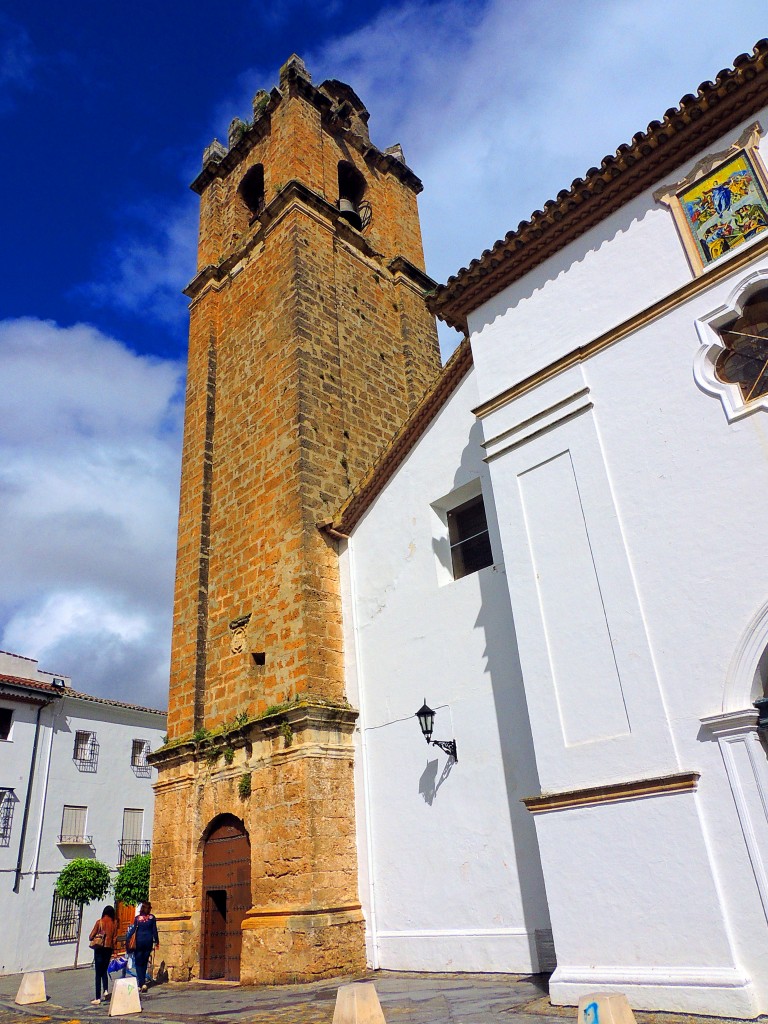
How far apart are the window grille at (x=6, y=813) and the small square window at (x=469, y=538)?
1657cm

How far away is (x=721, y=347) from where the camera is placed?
6531 mm

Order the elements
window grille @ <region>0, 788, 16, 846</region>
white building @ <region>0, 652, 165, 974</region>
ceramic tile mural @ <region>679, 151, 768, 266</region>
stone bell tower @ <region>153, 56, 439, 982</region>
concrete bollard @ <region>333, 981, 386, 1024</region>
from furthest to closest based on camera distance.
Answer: window grille @ <region>0, 788, 16, 846</region> → white building @ <region>0, 652, 165, 974</region> → stone bell tower @ <region>153, 56, 439, 982</region> → ceramic tile mural @ <region>679, 151, 768, 266</region> → concrete bollard @ <region>333, 981, 386, 1024</region>

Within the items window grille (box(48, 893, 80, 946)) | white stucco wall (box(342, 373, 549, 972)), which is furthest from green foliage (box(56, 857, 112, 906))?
white stucco wall (box(342, 373, 549, 972))

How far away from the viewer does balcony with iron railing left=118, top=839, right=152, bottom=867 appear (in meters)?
22.8

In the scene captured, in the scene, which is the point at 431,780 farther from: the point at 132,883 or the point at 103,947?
the point at 132,883

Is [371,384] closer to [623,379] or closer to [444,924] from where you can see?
[623,379]

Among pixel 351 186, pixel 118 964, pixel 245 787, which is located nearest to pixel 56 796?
pixel 118 964

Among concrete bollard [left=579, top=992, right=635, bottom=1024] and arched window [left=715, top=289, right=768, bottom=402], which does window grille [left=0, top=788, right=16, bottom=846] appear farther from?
arched window [left=715, top=289, right=768, bottom=402]

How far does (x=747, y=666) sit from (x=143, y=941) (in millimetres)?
7996

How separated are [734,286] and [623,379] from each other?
1193 millimetres

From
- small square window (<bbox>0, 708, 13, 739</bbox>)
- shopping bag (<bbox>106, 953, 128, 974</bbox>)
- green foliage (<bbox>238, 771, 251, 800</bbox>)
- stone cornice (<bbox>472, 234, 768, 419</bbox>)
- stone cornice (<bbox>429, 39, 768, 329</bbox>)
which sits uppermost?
A: stone cornice (<bbox>429, 39, 768, 329</bbox>)

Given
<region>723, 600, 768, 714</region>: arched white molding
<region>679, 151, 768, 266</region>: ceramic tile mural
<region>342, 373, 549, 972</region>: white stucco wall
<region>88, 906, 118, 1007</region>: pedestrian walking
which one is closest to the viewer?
<region>723, 600, 768, 714</region>: arched white molding

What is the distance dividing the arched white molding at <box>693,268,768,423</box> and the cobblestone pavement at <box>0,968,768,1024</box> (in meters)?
4.41

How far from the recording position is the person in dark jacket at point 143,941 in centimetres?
938
